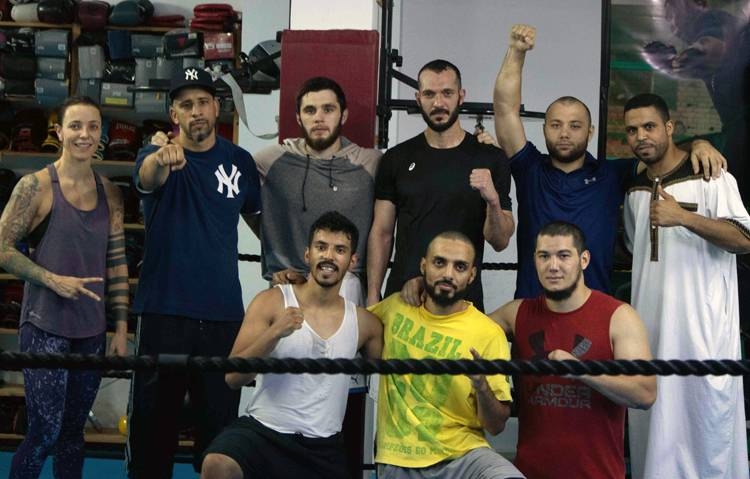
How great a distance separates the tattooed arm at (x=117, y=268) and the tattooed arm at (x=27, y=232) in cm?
16

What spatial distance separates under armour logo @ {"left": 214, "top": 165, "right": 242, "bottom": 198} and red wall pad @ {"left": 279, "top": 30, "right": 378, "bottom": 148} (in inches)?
17.2

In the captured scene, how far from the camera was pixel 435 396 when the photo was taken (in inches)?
112

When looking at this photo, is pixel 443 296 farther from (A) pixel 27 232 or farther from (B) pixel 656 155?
(A) pixel 27 232

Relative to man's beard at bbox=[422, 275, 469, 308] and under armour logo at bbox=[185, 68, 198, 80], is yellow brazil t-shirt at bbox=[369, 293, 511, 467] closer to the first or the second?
man's beard at bbox=[422, 275, 469, 308]

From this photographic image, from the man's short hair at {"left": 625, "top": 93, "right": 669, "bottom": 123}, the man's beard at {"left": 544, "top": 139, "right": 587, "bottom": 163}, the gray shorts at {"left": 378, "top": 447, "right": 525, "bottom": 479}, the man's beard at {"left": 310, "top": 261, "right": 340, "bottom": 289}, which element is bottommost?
the gray shorts at {"left": 378, "top": 447, "right": 525, "bottom": 479}

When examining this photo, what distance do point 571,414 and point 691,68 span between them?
2.45 metres

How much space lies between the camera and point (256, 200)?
3270mm

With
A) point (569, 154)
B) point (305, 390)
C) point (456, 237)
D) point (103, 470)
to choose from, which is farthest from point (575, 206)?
point (103, 470)

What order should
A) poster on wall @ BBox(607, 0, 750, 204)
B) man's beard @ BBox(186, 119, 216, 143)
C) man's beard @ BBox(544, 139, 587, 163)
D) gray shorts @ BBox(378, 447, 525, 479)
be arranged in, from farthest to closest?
poster on wall @ BBox(607, 0, 750, 204)
man's beard @ BBox(544, 139, 587, 163)
man's beard @ BBox(186, 119, 216, 143)
gray shorts @ BBox(378, 447, 525, 479)

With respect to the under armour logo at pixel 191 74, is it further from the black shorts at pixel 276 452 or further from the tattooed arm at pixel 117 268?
the black shorts at pixel 276 452

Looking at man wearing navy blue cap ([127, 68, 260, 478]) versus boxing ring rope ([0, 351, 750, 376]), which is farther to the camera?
man wearing navy blue cap ([127, 68, 260, 478])

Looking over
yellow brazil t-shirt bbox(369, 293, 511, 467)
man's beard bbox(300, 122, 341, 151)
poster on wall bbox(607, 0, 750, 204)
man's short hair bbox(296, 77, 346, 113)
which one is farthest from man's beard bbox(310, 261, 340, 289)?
poster on wall bbox(607, 0, 750, 204)

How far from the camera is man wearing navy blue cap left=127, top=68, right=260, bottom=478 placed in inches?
120

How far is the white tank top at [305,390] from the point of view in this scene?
114 inches
